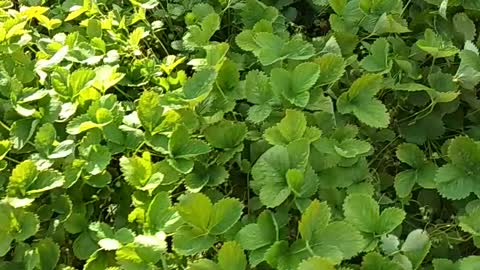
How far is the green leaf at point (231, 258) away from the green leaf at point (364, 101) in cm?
38

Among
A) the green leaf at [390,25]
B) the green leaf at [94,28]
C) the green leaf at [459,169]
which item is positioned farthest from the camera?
the green leaf at [94,28]

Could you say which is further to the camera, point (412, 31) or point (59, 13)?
point (59, 13)

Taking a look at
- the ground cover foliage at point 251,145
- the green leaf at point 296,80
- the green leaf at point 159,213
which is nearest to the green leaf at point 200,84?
the ground cover foliage at point 251,145

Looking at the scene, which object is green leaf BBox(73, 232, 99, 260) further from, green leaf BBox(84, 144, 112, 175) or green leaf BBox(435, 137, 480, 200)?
green leaf BBox(435, 137, 480, 200)

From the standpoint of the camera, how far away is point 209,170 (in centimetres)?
134

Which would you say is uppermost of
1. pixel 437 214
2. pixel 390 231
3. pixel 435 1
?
Answer: pixel 435 1

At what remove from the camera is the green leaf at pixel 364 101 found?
1344 millimetres

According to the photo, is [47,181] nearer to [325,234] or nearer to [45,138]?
[45,138]

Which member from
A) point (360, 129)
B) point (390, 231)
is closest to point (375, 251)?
point (390, 231)

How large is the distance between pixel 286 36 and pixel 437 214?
19.7 inches

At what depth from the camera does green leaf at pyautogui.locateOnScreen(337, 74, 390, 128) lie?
1344 mm

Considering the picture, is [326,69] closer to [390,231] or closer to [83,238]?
[390,231]

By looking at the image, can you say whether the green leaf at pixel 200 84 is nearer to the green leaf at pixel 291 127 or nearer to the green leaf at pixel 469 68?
the green leaf at pixel 291 127

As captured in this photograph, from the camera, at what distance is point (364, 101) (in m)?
1.37
